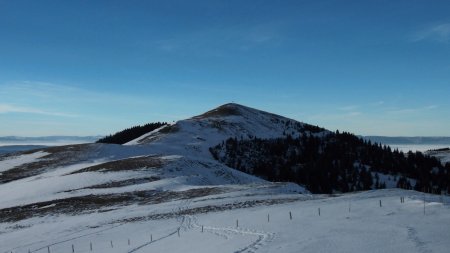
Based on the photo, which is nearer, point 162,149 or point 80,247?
point 80,247

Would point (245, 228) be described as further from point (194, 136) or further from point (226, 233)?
point (194, 136)

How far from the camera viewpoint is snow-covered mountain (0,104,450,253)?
80.7ft

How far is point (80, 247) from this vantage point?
107ft

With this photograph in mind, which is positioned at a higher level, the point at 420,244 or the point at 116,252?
the point at 420,244

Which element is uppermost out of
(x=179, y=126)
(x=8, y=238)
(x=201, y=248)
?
(x=179, y=126)

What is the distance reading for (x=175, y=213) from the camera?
141 ft

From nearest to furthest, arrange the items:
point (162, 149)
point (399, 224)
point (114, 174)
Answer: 1. point (399, 224)
2. point (114, 174)
3. point (162, 149)

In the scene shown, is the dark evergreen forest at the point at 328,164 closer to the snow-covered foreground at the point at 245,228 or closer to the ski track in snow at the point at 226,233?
the snow-covered foreground at the point at 245,228

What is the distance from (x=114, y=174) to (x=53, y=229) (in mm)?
36556

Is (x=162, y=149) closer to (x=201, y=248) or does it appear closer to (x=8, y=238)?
(x=8, y=238)

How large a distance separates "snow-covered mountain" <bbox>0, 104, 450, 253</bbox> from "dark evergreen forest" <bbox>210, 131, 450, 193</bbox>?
2750 inches

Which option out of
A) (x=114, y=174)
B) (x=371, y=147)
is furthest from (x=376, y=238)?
(x=371, y=147)

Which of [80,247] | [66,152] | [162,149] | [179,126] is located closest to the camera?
[80,247]

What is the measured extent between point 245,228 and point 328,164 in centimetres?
14153
